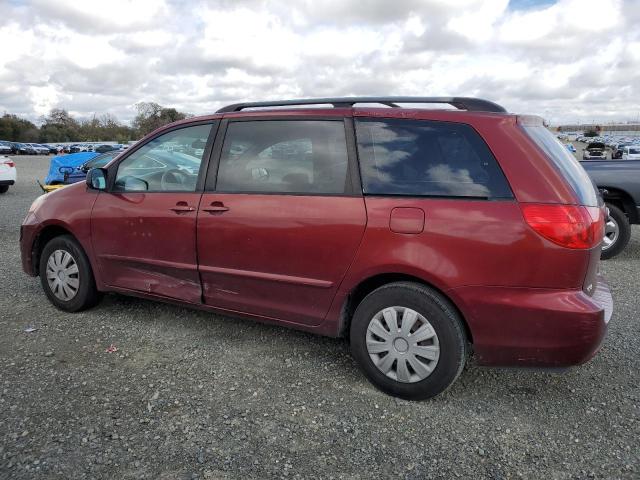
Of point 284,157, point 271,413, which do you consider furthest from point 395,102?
point 271,413

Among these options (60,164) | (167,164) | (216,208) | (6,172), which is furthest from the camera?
(6,172)

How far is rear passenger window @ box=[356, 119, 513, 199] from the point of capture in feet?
9.11

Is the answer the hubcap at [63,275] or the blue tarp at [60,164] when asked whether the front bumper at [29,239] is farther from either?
the blue tarp at [60,164]

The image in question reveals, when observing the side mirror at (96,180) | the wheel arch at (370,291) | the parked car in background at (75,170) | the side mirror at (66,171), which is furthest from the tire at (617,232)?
the side mirror at (66,171)

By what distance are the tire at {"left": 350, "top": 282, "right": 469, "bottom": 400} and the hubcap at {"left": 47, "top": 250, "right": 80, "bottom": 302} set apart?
2535 millimetres

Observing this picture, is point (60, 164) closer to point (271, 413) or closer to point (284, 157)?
point (284, 157)

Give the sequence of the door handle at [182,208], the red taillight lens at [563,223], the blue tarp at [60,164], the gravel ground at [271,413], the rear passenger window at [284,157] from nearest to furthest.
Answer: the gravel ground at [271,413], the red taillight lens at [563,223], the rear passenger window at [284,157], the door handle at [182,208], the blue tarp at [60,164]

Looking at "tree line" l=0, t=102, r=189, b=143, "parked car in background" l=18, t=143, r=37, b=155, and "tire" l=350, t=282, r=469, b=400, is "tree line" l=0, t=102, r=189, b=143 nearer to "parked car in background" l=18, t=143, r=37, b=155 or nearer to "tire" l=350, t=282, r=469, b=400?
"parked car in background" l=18, t=143, r=37, b=155

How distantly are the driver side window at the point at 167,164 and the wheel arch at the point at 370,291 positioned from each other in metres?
1.39

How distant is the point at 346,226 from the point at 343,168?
1.23ft

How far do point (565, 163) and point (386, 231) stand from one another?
1102mm

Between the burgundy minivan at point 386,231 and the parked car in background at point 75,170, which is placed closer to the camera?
the burgundy minivan at point 386,231

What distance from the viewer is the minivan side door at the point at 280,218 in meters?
3.08

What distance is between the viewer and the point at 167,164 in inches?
152
